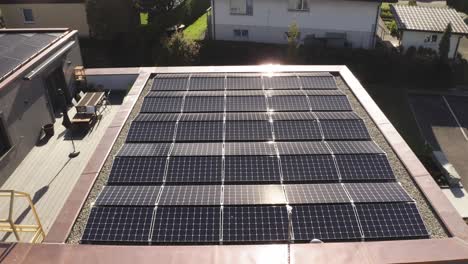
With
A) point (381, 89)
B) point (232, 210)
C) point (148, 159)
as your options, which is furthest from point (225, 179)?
point (381, 89)

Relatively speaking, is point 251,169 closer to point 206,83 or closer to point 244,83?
point 244,83

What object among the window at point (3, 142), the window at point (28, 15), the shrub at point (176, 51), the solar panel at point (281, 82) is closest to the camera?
the window at point (3, 142)

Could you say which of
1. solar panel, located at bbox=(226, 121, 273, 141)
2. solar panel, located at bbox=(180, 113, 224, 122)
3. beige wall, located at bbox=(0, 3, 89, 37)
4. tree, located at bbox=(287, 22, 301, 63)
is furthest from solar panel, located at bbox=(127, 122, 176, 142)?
beige wall, located at bbox=(0, 3, 89, 37)

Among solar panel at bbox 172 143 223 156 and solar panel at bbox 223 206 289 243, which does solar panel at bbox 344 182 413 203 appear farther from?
solar panel at bbox 172 143 223 156

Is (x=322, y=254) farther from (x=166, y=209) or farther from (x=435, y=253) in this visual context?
(x=166, y=209)

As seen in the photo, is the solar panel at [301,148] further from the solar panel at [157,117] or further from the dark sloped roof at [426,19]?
the dark sloped roof at [426,19]

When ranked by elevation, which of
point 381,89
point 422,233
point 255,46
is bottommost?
point 381,89

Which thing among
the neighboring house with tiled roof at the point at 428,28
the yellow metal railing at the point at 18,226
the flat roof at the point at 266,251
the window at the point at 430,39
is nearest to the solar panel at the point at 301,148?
the flat roof at the point at 266,251
